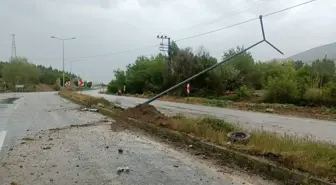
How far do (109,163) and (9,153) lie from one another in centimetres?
277

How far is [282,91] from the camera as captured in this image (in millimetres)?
30516

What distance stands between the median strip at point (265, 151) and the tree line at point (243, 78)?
1997 centimetres

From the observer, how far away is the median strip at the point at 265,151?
18.8 ft

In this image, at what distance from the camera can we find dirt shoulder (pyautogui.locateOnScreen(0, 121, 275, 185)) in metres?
5.89

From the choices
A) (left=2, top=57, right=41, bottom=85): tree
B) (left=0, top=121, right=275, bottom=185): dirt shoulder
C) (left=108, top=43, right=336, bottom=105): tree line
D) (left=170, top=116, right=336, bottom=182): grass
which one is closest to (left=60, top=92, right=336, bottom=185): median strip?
(left=170, top=116, right=336, bottom=182): grass

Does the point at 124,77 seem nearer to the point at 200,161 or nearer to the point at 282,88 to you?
the point at 282,88

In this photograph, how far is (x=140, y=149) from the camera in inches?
343

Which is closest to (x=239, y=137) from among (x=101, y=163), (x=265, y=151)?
(x=265, y=151)

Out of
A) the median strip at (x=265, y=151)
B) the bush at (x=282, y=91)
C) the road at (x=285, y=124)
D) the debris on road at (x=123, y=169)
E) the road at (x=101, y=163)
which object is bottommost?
the road at (x=285, y=124)

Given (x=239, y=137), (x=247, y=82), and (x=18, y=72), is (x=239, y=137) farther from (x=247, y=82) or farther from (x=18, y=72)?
(x=18, y=72)

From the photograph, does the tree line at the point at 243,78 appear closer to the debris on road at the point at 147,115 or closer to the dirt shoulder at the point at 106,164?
the debris on road at the point at 147,115

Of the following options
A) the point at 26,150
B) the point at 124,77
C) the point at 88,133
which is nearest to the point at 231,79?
the point at 88,133

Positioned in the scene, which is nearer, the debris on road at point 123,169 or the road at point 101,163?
the road at point 101,163

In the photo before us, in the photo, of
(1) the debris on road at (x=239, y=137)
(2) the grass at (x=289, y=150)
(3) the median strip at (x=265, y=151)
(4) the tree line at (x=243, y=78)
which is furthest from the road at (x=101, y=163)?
(4) the tree line at (x=243, y=78)
